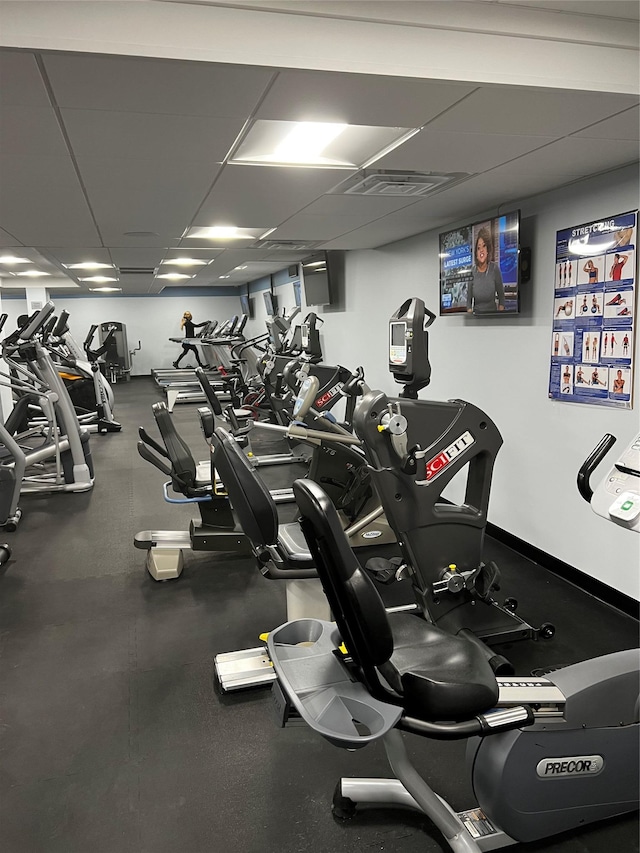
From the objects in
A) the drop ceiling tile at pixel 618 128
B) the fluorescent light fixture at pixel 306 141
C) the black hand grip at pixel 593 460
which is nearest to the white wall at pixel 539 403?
the drop ceiling tile at pixel 618 128

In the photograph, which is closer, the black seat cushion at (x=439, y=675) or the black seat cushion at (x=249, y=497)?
the black seat cushion at (x=439, y=675)

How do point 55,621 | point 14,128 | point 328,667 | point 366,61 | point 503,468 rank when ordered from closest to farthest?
point 328,667, point 366,61, point 14,128, point 55,621, point 503,468

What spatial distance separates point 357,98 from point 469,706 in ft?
6.21

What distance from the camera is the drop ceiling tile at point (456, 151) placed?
2.47 metres

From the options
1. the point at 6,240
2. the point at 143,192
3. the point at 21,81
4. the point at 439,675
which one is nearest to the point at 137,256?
the point at 6,240

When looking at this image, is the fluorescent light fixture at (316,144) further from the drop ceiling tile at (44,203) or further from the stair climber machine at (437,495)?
the drop ceiling tile at (44,203)

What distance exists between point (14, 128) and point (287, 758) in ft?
8.44

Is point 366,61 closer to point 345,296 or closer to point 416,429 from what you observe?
point 416,429

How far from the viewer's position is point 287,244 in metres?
5.82

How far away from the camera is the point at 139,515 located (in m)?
4.88

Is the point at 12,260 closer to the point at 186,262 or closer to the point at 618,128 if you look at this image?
the point at 186,262

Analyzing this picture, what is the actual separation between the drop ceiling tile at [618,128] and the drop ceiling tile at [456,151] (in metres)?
0.17

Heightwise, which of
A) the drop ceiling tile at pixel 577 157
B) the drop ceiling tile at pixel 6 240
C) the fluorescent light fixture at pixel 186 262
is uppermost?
the fluorescent light fixture at pixel 186 262

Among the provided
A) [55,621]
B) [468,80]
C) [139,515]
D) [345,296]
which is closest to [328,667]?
[468,80]
